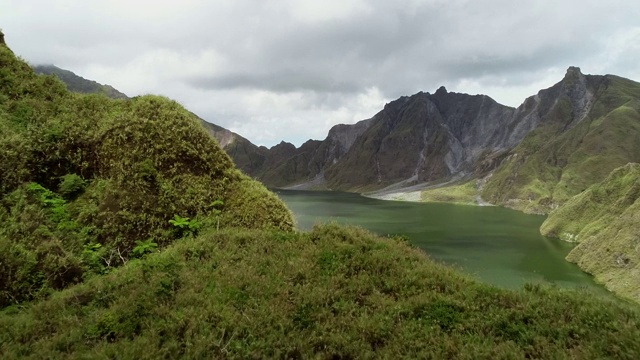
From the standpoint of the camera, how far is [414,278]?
976cm

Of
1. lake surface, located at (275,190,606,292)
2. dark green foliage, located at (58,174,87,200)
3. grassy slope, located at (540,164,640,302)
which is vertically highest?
dark green foliage, located at (58,174,87,200)

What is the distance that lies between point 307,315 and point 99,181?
988 centimetres

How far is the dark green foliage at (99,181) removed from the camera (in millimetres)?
11547

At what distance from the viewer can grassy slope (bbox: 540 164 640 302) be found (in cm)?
5069

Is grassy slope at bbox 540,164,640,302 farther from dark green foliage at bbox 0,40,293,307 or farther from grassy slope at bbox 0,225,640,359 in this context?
dark green foliage at bbox 0,40,293,307

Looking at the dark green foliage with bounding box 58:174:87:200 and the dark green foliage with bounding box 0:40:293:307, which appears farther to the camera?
the dark green foliage with bounding box 58:174:87:200

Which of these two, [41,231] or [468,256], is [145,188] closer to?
[41,231]

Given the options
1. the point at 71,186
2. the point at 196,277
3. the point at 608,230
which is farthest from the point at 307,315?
the point at 608,230

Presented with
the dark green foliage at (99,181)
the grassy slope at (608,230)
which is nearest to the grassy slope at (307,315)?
the dark green foliage at (99,181)

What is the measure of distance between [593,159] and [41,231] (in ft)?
717

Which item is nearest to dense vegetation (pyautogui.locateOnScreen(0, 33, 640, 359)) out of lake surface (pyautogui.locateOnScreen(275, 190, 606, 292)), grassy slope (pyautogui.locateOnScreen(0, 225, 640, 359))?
grassy slope (pyautogui.locateOnScreen(0, 225, 640, 359))

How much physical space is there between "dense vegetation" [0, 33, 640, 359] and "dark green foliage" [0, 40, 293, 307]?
2.2 inches

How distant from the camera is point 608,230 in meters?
61.4

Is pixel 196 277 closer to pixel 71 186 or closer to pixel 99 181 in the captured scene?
pixel 99 181
